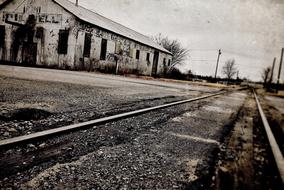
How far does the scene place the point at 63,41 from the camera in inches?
862

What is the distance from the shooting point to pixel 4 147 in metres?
2.08

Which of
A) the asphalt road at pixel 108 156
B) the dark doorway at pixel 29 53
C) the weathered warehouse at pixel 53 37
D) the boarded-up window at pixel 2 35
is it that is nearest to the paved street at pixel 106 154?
the asphalt road at pixel 108 156

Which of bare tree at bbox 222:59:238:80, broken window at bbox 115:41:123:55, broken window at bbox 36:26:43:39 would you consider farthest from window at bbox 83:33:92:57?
bare tree at bbox 222:59:238:80

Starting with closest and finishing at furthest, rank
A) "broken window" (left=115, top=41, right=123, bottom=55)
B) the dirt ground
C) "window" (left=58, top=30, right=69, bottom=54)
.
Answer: the dirt ground → "window" (left=58, top=30, right=69, bottom=54) → "broken window" (left=115, top=41, right=123, bottom=55)

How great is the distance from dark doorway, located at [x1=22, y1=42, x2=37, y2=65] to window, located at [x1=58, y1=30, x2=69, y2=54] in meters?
2.60

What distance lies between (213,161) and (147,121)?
1.72m

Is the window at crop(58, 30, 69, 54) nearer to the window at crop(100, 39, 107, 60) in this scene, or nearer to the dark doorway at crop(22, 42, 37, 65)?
the dark doorway at crop(22, 42, 37, 65)

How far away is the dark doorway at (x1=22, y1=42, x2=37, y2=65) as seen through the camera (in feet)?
74.0

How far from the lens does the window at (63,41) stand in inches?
856

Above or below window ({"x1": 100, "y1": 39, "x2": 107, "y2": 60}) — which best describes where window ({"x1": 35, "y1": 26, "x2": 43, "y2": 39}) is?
above

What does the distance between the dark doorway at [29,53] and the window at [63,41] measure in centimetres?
260

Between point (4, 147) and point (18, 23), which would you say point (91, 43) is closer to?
point (18, 23)

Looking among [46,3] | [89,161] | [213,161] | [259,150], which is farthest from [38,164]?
[46,3]

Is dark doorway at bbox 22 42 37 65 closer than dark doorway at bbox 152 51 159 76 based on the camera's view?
Yes
